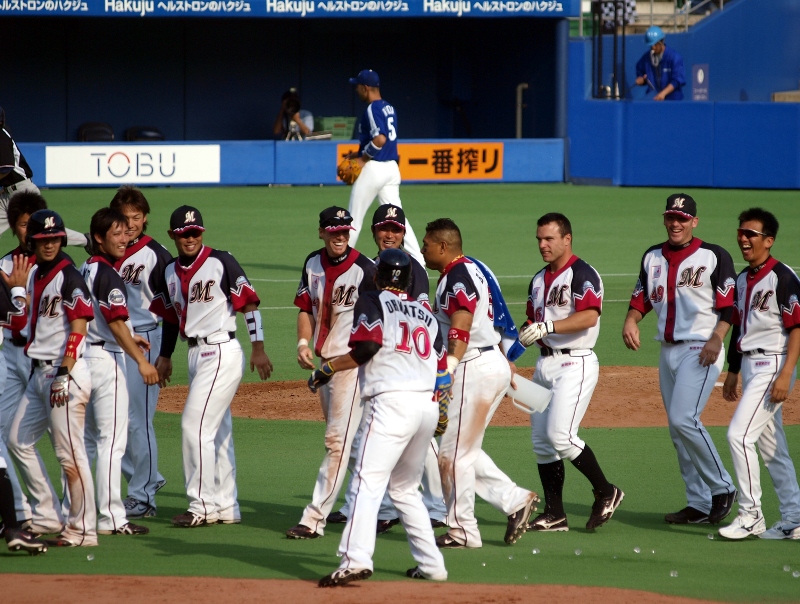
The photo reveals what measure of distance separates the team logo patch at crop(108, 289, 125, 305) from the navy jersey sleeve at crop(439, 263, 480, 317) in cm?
163

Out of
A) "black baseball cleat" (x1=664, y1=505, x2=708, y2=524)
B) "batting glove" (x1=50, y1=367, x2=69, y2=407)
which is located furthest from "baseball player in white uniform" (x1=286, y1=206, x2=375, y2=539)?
"black baseball cleat" (x1=664, y1=505, x2=708, y2=524)

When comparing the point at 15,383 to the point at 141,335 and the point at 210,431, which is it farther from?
the point at 210,431

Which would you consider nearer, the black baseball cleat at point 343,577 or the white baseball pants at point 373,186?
the black baseball cleat at point 343,577

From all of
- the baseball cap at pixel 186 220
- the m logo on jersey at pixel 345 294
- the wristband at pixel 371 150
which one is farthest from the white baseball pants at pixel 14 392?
the wristband at pixel 371 150

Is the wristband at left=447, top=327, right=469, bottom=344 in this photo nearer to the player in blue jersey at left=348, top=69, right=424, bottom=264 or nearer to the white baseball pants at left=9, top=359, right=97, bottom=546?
the white baseball pants at left=9, top=359, right=97, bottom=546

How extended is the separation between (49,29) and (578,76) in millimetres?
13515

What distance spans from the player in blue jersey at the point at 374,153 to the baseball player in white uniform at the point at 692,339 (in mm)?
7202

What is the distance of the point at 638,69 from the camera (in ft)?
87.5

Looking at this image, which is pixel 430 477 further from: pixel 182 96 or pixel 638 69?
pixel 182 96

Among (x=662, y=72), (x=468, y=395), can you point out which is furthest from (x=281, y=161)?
(x=468, y=395)

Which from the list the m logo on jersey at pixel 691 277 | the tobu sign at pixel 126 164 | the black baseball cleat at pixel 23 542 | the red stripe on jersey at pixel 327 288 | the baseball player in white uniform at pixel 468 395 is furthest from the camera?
the tobu sign at pixel 126 164

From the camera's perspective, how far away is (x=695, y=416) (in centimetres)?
669

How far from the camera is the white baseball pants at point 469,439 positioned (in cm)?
612

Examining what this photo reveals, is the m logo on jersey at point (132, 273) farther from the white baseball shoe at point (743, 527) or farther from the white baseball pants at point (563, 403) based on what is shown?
the white baseball shoe at point (743, 527)
